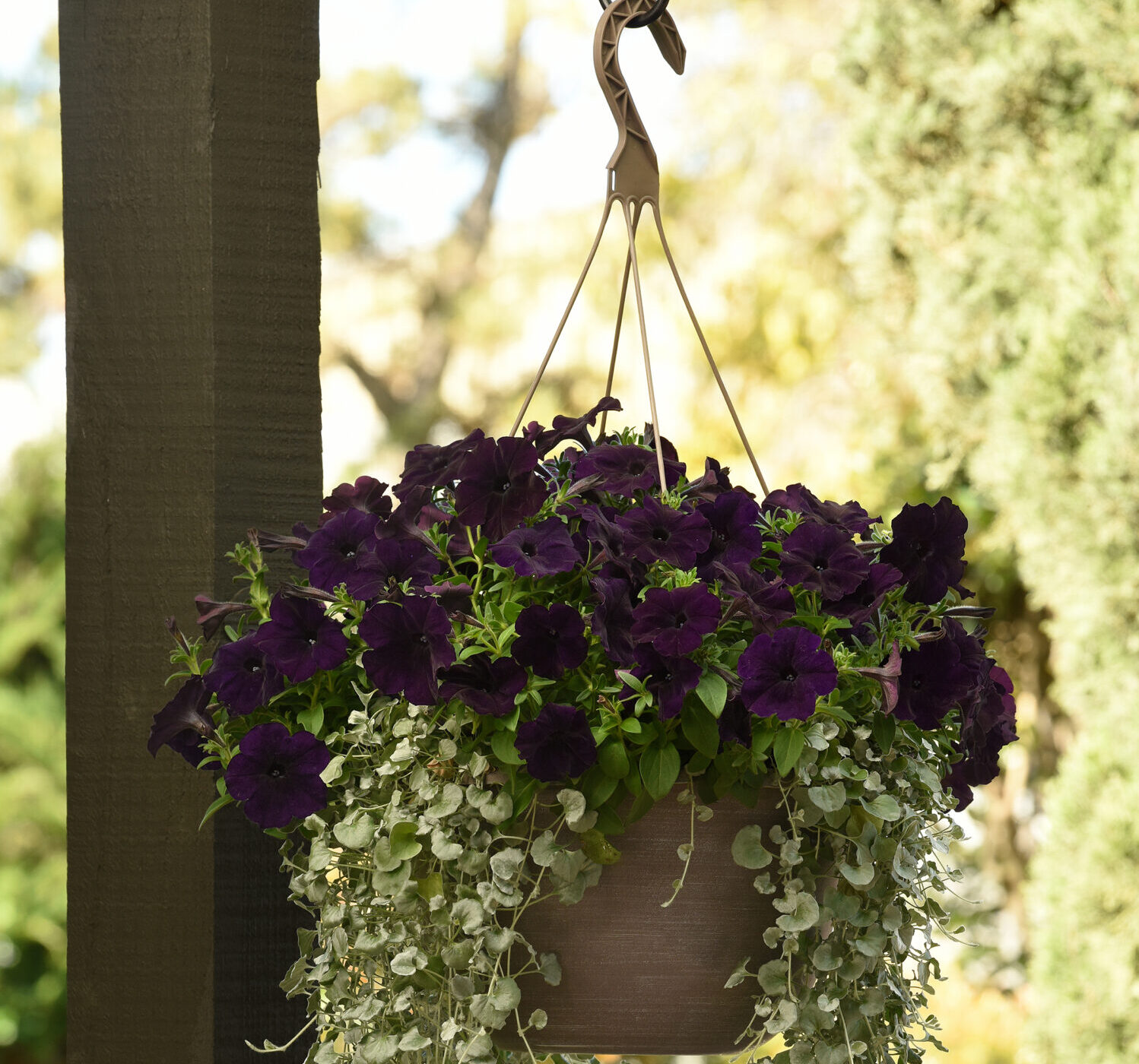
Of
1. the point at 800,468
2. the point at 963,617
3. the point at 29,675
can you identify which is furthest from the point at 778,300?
the point at 963,617

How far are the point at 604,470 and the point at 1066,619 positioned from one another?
7.42 feet

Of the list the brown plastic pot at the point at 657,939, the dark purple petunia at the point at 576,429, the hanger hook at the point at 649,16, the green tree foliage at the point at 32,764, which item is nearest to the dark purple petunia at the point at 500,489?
the dark purple petunia at the point at 576,429

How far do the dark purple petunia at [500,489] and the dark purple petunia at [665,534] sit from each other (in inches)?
2.5

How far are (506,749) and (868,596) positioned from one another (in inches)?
10.4

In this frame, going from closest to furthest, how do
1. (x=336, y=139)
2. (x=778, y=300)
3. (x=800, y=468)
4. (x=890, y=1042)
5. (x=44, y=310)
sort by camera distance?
1. (x=890, y=1042)
2. (x=800, y=468)
3. (x=778, y=300)
4. (x=44, y=310)
5. (x=336, y=139)

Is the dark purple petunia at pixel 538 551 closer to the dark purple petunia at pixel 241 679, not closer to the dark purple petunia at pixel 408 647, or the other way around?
the dark purple petunia at pixel 408 647

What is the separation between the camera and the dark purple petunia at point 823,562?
0.77m

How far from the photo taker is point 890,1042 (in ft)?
2.71

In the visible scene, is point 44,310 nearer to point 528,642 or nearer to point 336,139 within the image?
point 336,139

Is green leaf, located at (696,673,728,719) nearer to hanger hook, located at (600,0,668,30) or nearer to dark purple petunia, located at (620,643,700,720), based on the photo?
dark purple petunia, located at (620,643,700,720)

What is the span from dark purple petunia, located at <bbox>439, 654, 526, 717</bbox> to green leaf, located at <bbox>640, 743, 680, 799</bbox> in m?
0.09

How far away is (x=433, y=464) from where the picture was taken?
0.88 m

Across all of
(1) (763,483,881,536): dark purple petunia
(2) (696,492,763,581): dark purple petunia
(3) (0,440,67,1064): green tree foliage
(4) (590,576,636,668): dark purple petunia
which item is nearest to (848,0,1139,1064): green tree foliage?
(1) (763,483,881,536): dark purple petunia

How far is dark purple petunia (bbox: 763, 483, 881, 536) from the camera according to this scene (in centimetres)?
86
